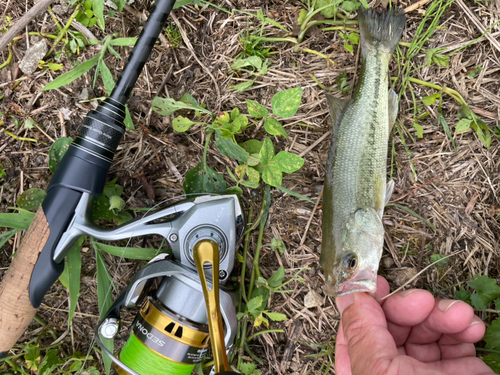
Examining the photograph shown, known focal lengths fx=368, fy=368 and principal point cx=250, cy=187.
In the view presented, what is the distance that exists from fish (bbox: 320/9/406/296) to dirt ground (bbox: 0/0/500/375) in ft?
0.65

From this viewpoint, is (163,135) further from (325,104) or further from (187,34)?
(325,104)

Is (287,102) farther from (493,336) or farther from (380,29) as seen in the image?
(493,336)

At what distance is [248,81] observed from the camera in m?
2.72

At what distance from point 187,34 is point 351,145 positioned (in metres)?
1.54

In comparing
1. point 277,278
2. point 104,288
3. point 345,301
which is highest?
point 345,301

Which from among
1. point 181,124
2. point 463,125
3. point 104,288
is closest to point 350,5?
point 463,125

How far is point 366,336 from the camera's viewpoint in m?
1.98

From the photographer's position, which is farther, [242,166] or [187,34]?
[187,34]

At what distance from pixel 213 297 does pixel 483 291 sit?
5.93 ft

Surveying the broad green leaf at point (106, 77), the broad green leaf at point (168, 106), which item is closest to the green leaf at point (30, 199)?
the broad green leaf at point (106, 77)

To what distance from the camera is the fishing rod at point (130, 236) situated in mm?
2273

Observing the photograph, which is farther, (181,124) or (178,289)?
(181,124)

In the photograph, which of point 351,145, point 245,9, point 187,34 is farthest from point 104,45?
point 351,145

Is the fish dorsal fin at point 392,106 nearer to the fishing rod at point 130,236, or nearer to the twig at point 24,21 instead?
the fishing rod at point 130,236
